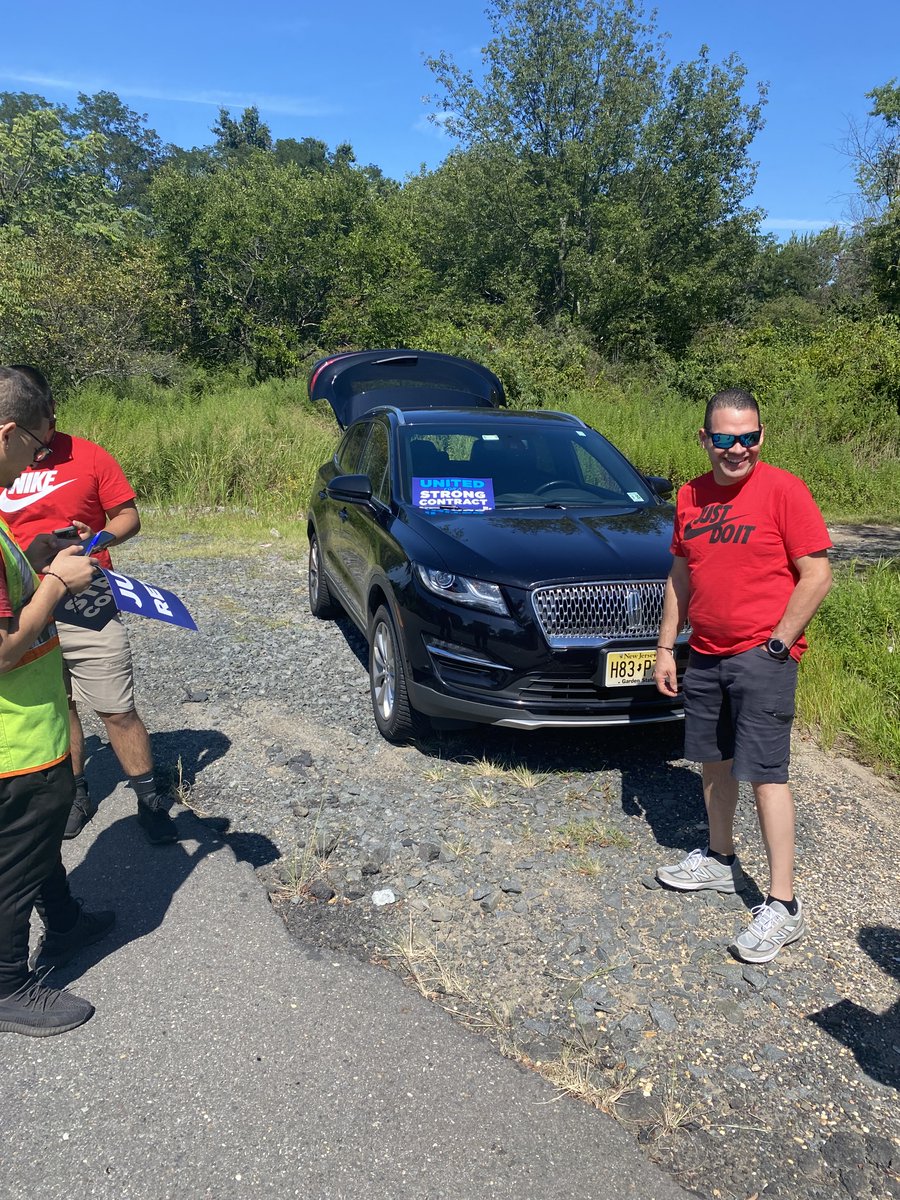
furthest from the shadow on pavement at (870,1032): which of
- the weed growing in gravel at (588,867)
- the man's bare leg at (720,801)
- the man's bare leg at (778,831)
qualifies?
the weed growing in gravel at (588,867)

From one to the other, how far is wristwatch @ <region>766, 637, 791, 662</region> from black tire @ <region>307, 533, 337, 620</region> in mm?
4711

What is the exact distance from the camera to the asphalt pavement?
223 cm

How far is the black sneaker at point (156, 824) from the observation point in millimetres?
3838

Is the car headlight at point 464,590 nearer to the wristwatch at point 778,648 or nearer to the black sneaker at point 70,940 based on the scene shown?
the wristwatch at point 778,648

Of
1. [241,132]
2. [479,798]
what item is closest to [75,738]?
[479,798]

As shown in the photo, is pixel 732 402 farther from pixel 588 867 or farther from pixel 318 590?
pixel 318 590

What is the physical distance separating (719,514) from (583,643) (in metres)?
1.24

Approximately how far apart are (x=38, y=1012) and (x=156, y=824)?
44.8 inches

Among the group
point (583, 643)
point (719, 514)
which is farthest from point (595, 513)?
point (719, 514)

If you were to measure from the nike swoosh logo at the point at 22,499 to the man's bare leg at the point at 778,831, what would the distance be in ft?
9.83

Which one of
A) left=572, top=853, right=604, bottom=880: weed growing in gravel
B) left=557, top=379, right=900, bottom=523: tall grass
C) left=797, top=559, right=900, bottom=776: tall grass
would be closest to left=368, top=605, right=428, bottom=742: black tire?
left=572, top=853, right=604, bottom=880: weed growing in gravel

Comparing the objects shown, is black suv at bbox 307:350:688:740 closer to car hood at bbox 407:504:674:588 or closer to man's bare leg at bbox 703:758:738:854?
car hood at bbox 407:504:674:588

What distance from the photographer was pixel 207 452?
12906 millimetres

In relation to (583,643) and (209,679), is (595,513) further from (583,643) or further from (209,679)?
(209,679)
